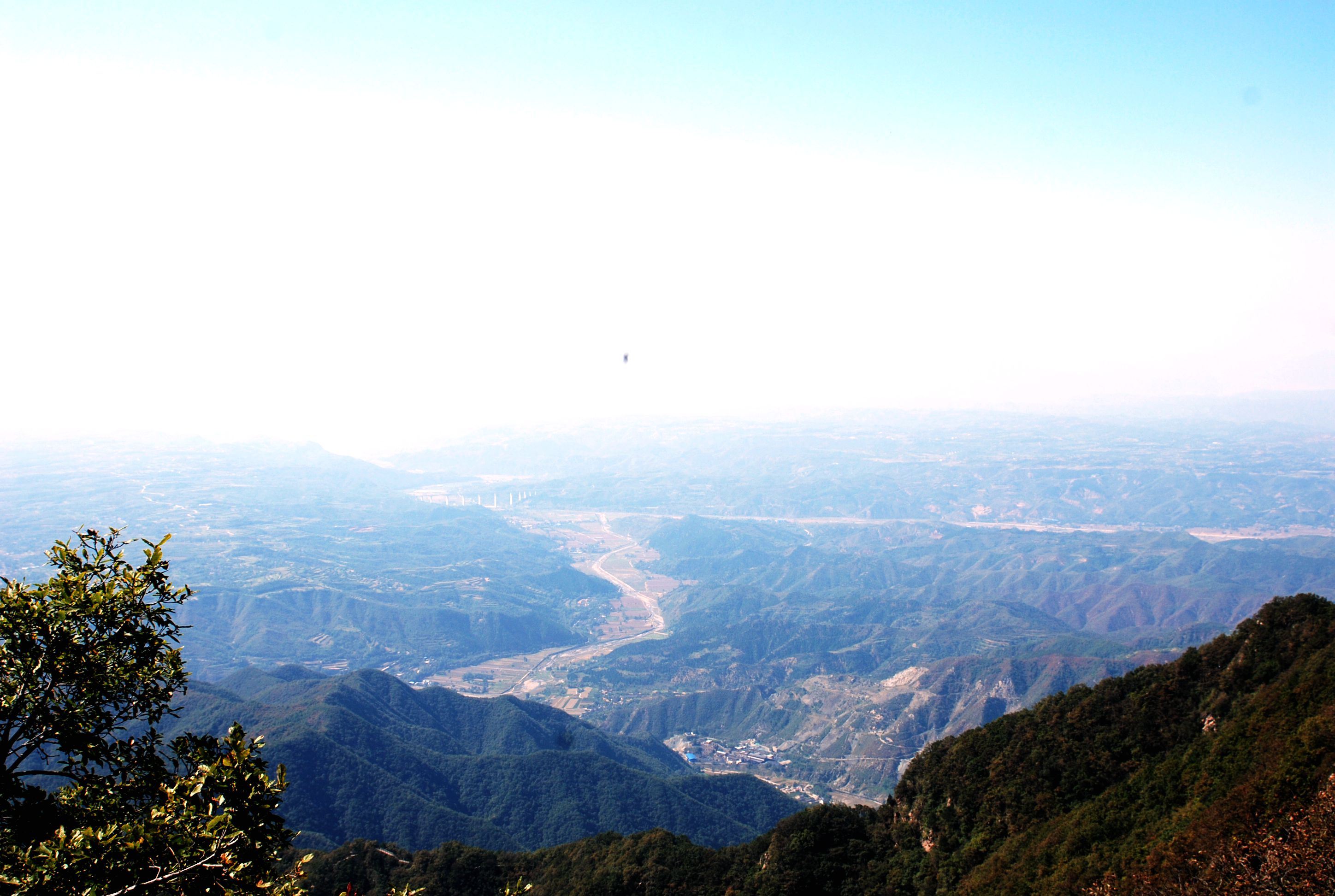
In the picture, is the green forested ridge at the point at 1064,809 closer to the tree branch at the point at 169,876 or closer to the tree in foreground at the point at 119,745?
the tree in foreground at the point at 119,745

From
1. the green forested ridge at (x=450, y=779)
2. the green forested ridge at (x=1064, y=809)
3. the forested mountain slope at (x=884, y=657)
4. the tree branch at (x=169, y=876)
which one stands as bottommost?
the forested mountain slope at (x=884, y=657)

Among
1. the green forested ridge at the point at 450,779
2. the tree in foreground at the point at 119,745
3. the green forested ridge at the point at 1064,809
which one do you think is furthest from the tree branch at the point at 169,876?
the green forested ridge at the point at 450,779

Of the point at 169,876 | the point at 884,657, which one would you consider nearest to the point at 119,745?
the point at 169,876

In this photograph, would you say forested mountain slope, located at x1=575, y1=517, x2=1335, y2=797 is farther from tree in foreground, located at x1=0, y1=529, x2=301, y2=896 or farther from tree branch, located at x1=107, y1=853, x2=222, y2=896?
tree branch, located at x1=107, y1=853, x2=222, y2=896

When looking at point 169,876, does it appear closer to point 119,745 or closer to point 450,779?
point 119,745

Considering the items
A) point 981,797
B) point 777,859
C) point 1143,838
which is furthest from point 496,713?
point 1143,838

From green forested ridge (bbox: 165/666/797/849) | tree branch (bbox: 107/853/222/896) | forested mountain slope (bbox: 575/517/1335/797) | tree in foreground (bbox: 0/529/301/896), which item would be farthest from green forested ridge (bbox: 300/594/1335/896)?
forested mountain slope (bbox: 575/517/1335/797)

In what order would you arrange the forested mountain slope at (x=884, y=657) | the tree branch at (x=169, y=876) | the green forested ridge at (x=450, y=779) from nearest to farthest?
the tree branch at (x=169, y=876), the green forested ridge at (x=450, y=779), the forested mountain slope at (x=884, y=657)
